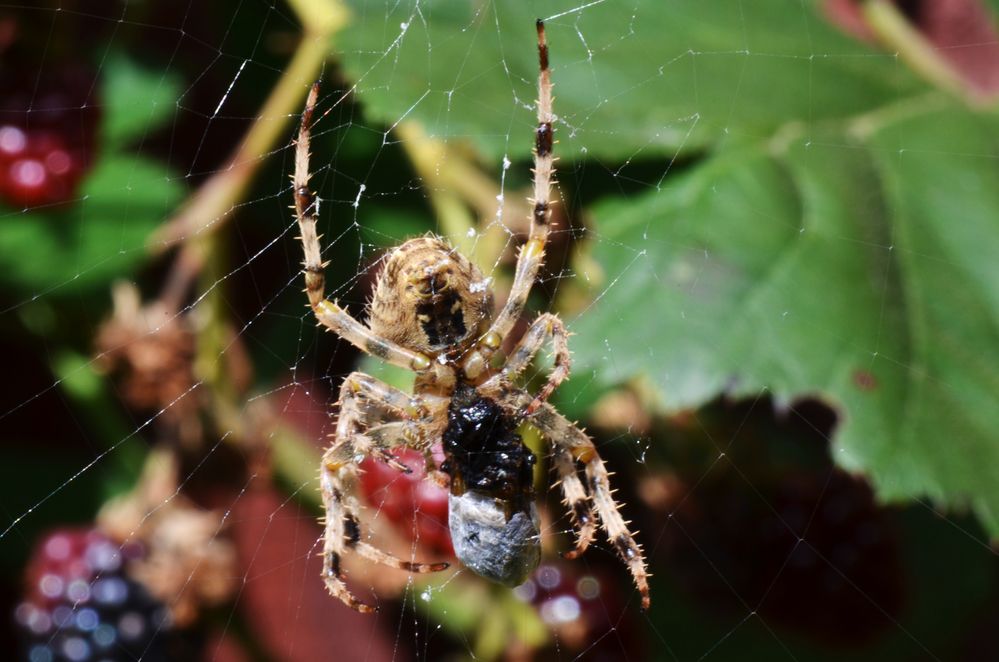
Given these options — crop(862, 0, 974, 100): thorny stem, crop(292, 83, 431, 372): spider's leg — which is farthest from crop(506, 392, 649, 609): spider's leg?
crop(862, 0, 974, 100): thorny stem

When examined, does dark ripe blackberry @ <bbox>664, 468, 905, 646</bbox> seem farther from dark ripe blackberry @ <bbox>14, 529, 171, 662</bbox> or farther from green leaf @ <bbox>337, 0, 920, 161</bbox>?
dark ripe blackberry @ <bbox>14, 529, 171, 662</bbox>

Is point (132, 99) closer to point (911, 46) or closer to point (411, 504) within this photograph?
point (411, 504)

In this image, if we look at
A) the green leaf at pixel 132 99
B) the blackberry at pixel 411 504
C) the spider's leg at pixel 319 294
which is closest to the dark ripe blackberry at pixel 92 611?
the blackberry at pixel 411 504

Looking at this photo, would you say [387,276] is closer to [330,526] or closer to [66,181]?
[330,526]

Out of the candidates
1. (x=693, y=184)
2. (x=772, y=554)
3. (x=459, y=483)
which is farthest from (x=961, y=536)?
(x=459, y=483)

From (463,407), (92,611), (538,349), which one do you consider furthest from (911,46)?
(92,611)
